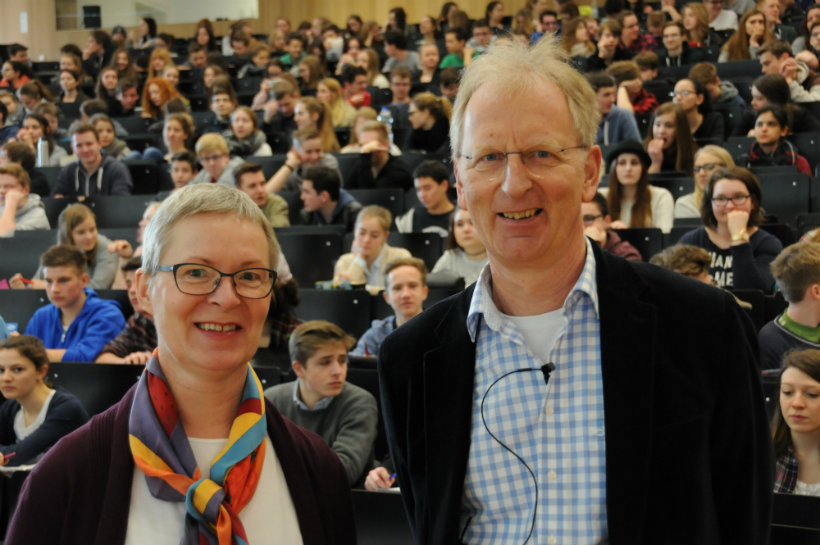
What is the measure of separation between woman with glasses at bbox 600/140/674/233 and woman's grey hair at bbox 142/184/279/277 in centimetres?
386

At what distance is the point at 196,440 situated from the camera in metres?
1.48

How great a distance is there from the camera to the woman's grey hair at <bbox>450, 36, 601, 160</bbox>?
57.4 inches

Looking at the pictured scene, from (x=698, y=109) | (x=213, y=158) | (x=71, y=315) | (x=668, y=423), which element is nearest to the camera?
(x=668, y=423)

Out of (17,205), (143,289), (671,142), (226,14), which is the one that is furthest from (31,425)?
(226,14)

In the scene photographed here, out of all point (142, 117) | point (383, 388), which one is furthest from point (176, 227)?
point (142, 117)

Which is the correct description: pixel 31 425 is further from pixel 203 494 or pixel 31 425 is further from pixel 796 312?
pixel 796 312

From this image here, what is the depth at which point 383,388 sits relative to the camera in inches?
63.1

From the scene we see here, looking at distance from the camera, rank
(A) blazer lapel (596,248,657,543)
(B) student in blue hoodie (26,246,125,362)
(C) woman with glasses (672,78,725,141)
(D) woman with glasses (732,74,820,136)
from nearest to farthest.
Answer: (A) blazer lapel (596,248,657,543)
(B) student in blue hoodie (26,246,125,362)
(D) woman with glasses (732,74,820,136)
(C) woman with glasses (672,78,725,141)

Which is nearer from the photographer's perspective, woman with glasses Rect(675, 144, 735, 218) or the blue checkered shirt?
the blue checkered shirt

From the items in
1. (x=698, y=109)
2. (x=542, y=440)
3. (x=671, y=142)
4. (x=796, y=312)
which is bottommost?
(x=796, y=312)

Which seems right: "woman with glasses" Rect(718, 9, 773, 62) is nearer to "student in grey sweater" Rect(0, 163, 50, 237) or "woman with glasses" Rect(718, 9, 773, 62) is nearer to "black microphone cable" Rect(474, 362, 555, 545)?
"student in grey sweater" Rect(0, 163, 50, 237)

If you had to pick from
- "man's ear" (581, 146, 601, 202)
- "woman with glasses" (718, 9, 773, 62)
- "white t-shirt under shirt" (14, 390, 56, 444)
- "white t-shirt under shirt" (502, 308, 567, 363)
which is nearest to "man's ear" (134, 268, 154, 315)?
"white t-shirt under shirt" (502, 308, 567, 363)

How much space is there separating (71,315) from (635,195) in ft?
9.27

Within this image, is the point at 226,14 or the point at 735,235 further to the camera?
the point at 226,14
